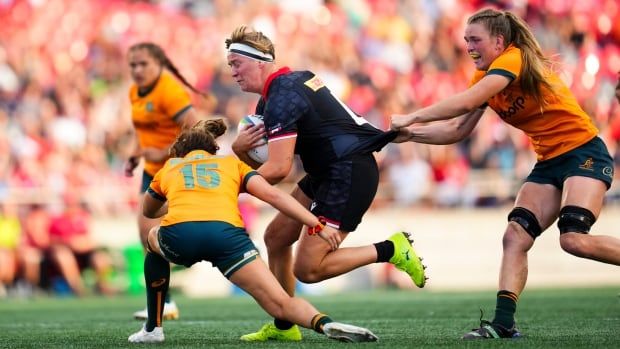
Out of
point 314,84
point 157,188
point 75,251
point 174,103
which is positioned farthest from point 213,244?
point 75,251

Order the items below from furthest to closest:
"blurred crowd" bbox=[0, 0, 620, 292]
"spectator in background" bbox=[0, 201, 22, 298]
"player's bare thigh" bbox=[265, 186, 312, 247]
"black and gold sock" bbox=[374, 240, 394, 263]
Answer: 1. "blurred crowd" bbox=[0, 0, 620, 292]
2. "spectator in background" bbox=[0, 201, 22, 298]
3. "player's bare thigh" bbox=[265, 186, 312, 247]
4. "black and gold sock" bbox=[374, 240, 394, 263]

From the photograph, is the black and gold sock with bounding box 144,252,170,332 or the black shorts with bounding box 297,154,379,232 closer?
the black and gold sock with bounding box 144,252,170,332

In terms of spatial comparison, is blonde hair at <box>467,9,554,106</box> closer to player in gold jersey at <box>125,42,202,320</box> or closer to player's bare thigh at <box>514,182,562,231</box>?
player's bare thigh at <box>514,182,562,231</box>

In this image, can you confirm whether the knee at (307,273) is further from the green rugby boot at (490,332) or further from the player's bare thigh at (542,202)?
the player's bare thigh at (542,202)

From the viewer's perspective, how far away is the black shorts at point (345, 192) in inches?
258

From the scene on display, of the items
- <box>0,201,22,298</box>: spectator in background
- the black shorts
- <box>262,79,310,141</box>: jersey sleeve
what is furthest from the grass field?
<box>0,201,22,298</box>: spectator in background

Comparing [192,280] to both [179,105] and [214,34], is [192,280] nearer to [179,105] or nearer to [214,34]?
[214,34]

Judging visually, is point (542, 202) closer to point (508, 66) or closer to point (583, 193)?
point (583, 193)

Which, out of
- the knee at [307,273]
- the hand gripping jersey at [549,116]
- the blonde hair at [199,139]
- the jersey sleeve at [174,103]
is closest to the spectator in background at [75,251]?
the jersey sleeve at [174,103]

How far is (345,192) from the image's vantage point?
6.55m

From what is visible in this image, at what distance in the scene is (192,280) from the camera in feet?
52.1

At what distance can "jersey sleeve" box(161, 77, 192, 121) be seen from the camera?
913cm

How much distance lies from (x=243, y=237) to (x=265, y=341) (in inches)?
36.1

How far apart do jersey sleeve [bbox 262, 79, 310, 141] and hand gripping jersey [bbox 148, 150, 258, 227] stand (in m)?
0.37
